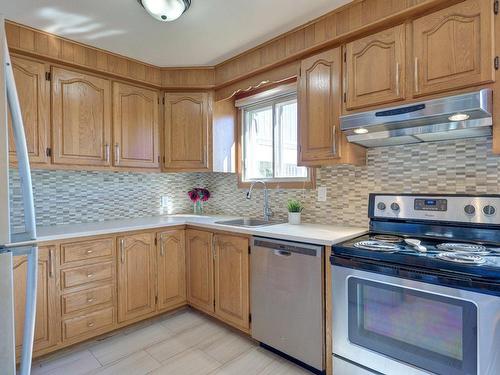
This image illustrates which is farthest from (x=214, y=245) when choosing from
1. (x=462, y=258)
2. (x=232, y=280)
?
(x=462, y=258)

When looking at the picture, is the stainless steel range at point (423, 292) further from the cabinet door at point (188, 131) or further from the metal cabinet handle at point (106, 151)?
the metal cabinet handle at point (106, 151)

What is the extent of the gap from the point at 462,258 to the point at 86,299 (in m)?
2.42

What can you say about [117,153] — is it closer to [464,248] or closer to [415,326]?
[415,326]

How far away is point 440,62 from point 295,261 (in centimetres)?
141

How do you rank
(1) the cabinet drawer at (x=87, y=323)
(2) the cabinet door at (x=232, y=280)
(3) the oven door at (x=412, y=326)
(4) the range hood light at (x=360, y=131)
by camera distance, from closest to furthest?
1. (3) the oven door at (x=412, y=326)
2. (4) the range hood light at (x=360, y=131)
3. (1) the cabinet drawer at (x=87, y=323)
4. (2) the cabinet door at (x=232, y=280)

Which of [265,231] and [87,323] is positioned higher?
[265,231]

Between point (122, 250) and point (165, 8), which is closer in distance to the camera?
point (165, 8)

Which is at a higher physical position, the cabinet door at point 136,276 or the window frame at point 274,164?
the window frame at point 274,164

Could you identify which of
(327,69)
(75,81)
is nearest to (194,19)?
(327,69)

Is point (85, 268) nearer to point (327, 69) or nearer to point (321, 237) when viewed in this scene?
point (321, 237)

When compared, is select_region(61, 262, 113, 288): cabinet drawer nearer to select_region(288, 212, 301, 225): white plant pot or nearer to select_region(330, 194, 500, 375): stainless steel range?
select_region(288, 212, 301, 225): white plant pot

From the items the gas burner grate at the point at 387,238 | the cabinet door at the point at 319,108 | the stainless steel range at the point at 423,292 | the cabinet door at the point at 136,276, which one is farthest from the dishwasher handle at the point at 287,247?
the cabinet door at the point at 136,276

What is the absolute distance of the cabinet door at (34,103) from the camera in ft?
6.70

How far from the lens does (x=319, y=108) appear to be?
2021 millimetres
